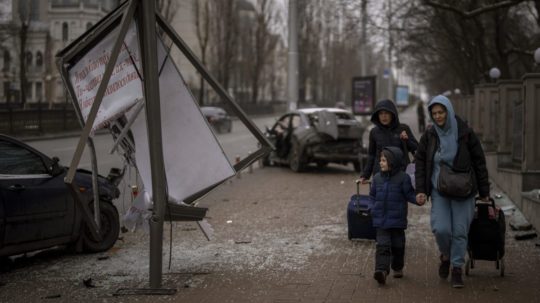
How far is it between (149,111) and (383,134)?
261 centimetres

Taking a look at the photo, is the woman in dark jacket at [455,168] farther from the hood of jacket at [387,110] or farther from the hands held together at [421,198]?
the hood of jacket at [387,110]

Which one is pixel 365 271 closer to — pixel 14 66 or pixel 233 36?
pixel 14 66

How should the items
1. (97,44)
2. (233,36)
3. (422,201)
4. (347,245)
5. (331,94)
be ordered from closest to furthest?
(422,201)
(97,44)
(347,245)
(233,36)
(331,94)

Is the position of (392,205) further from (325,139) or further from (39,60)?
(39,60)

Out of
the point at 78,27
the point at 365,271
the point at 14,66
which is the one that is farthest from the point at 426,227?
the point at 14,66

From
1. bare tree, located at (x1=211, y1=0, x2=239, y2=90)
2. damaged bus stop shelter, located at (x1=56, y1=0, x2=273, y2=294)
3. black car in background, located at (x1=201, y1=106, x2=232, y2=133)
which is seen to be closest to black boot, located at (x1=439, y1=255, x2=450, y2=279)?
damaged bus stop shelter, located at (x1=56, y1=0, x2=273, y2=294)

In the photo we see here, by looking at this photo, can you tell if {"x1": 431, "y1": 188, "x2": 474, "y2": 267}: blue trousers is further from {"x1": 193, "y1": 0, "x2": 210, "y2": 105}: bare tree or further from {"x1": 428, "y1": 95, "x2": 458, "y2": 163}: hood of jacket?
{"x1": 193, "y1": 0, "x2": 210, "y2": 105}: bare tree

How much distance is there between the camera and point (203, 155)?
7.61 metres

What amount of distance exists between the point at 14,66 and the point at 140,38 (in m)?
34.6

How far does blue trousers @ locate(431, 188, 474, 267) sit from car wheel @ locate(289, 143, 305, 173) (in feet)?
41.8

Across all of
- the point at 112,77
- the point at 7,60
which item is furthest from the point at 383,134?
the point at 7,60

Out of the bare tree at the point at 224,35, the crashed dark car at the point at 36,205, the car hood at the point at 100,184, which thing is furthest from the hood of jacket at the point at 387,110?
the bare tree at the point at 224,35

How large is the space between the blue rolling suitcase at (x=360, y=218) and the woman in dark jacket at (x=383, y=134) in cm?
70

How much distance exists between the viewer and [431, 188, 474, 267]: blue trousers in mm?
6641
